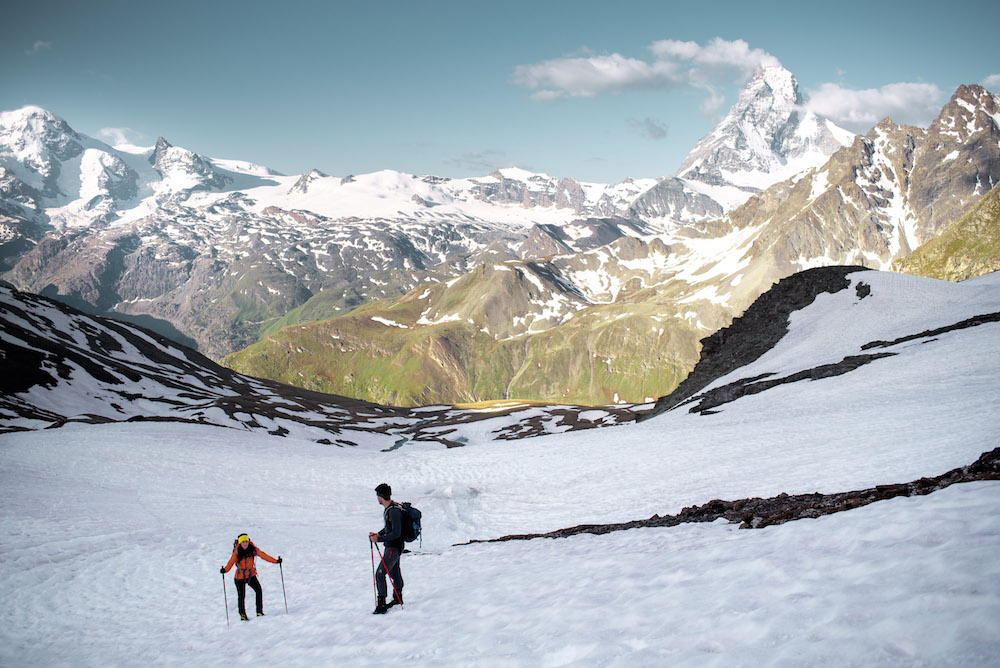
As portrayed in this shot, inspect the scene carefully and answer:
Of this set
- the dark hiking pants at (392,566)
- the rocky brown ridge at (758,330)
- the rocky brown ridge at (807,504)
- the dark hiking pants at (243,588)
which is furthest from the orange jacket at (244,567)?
the rocky brown ridge at (758,330)

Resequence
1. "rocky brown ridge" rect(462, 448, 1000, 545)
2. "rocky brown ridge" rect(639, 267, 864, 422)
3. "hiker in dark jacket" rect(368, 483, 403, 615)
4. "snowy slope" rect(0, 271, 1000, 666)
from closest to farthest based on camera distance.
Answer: "snowy slope" rect(0, 271, 1000, 666)
"rocky brown ridge" rect(462, 448, 1000, 545)
"hiker in dark jacket" rect(368, 483, 403, 615)
"rocky brown ridge" rect(639, 267, 864, 422)

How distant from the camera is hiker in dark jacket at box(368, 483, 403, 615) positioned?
14.0 metres

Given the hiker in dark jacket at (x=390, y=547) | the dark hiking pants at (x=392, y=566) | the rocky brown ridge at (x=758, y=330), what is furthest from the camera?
the rocky brown ridge at (x=758, y=330)

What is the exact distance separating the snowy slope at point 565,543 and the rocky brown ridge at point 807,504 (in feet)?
2.77

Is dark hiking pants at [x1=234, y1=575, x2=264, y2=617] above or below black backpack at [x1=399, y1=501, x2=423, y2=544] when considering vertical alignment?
below

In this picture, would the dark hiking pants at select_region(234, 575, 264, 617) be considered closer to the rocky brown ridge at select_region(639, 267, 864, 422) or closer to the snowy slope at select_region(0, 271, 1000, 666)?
the snowy slope at select_region(0, 271, 1000, 666)

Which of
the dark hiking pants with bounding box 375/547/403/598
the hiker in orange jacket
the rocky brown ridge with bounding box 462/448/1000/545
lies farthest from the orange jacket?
the rocky brown ridge with bounding box 462/448/1000/545

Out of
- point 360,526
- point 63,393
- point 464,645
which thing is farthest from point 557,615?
point 63,393

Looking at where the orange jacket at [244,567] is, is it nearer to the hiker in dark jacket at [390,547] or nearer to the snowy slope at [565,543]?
the snowy slope at [565,543]

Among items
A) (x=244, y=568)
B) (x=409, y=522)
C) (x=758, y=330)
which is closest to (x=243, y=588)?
(x=244, y=568)

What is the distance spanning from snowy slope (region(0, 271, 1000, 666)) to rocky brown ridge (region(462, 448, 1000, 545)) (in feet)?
2.77

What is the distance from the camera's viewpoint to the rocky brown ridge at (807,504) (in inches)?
471

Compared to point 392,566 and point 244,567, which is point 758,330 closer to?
point 392,566

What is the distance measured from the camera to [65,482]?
3181cm
